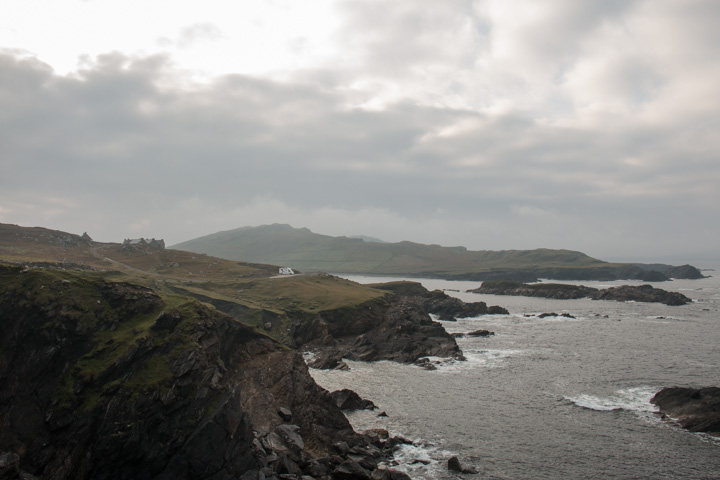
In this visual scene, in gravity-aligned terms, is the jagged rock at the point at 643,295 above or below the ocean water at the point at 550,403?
above

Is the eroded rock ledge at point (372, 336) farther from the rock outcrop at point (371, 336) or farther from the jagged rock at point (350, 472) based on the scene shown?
the jagged rock at point (350, 472)

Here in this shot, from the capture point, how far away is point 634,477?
33.8 meters

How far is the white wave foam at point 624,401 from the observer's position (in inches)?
1919

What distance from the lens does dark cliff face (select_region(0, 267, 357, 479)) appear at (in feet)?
91.8

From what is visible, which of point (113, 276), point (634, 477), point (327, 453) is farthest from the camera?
point (113, 276)

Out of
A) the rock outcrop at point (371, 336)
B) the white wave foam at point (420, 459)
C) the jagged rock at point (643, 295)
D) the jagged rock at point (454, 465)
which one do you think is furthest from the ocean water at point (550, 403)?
the jagged rock at point (643, 295)

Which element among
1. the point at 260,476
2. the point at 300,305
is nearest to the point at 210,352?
the point at 260,476

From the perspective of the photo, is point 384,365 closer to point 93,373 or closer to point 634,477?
point 634,477

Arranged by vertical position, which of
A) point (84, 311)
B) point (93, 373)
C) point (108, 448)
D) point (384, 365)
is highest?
point (84, 311)

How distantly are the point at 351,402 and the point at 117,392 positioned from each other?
25527 millimetres

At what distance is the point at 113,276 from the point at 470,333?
253 feet

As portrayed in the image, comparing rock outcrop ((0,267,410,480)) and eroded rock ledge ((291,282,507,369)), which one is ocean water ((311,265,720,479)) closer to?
eroded rock ledge ((291,282,507,369))

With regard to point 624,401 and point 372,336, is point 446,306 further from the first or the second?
point 624,401

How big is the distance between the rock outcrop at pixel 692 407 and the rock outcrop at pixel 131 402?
31.1 m
